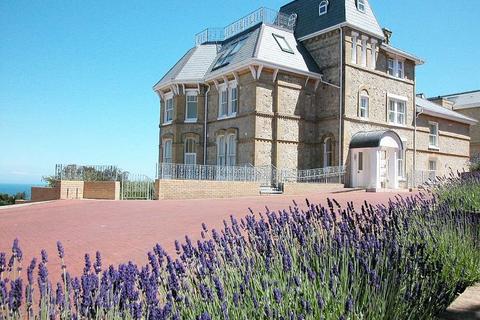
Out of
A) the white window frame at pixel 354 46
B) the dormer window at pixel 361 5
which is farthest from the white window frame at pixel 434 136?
the dormer window at pixel 361 5

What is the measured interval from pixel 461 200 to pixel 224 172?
52.2 feet

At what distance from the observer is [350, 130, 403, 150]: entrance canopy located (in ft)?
80.8

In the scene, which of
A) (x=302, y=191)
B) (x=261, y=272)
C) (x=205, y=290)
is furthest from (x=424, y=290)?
(x=302, y=191)

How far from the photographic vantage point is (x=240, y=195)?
21.4 meters

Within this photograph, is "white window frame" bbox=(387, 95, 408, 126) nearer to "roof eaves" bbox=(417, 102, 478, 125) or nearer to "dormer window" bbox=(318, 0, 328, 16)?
"roof eaves" bbox=(417, 102, 478, 125)

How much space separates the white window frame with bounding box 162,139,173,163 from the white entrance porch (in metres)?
Result: 13.1

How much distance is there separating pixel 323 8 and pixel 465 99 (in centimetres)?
2722

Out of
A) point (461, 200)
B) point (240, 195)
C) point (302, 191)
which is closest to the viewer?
point (461, 200)

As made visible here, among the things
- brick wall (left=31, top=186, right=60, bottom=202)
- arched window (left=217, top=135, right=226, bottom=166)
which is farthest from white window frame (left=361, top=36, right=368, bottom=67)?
brick wall (left=31, top=186, right=60, bottom=202)

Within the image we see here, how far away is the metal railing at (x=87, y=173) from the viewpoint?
2108cm

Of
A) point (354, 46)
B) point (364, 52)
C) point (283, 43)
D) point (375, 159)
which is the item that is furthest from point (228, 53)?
point (375, 159)

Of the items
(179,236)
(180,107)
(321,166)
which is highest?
(180,107)

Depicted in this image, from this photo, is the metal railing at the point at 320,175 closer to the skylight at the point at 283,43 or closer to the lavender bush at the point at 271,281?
the skylight at the point at 283,43

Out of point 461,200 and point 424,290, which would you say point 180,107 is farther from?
point 424,290
